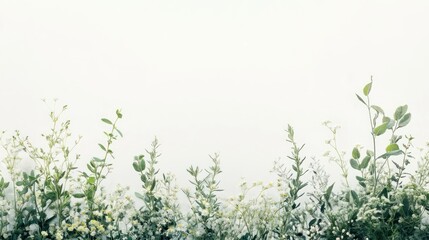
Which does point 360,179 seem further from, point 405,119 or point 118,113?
point 118,113

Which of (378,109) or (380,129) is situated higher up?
(378,109)

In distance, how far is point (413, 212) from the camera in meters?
2.36

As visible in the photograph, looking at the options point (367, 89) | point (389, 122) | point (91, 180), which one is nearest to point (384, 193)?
point (389, 122)

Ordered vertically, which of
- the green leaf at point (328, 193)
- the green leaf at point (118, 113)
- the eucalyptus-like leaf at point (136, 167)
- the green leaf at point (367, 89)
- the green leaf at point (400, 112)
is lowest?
the green leaf at point (328, 193)

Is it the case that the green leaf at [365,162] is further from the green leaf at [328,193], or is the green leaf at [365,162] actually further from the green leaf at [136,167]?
the green leaf at [136,167]

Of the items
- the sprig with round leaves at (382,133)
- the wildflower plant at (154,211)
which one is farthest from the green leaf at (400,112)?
the wildflower plant at (154,211)

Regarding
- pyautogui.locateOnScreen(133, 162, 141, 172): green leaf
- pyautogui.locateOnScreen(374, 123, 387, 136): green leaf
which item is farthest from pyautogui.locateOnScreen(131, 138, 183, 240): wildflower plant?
pyautogui.locateOnScreen(374, 123, 387, 136): green leaf

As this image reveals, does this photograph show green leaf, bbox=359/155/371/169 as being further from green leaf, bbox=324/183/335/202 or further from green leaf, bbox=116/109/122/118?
green leaf, bbox=116/109/122/118

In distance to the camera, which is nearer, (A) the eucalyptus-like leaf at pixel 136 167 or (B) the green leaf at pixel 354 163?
(B) the green leaf at pixel 354 163

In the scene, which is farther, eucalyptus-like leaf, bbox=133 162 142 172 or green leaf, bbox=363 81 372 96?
eucalyptus-like leaf, bbox=133 162 142 172

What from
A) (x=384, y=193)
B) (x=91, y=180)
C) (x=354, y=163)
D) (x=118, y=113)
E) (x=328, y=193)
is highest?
(x=118, y=113)

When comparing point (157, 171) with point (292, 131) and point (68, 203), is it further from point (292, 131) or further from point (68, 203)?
point (292, 131)

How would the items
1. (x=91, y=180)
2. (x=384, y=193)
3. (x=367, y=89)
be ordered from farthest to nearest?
1. (x=91, y=180)
2. (x=367, y=89)
3. (x=384, y=193)

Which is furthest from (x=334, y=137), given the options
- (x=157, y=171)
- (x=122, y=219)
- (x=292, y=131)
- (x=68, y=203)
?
(x=68, y=203)
